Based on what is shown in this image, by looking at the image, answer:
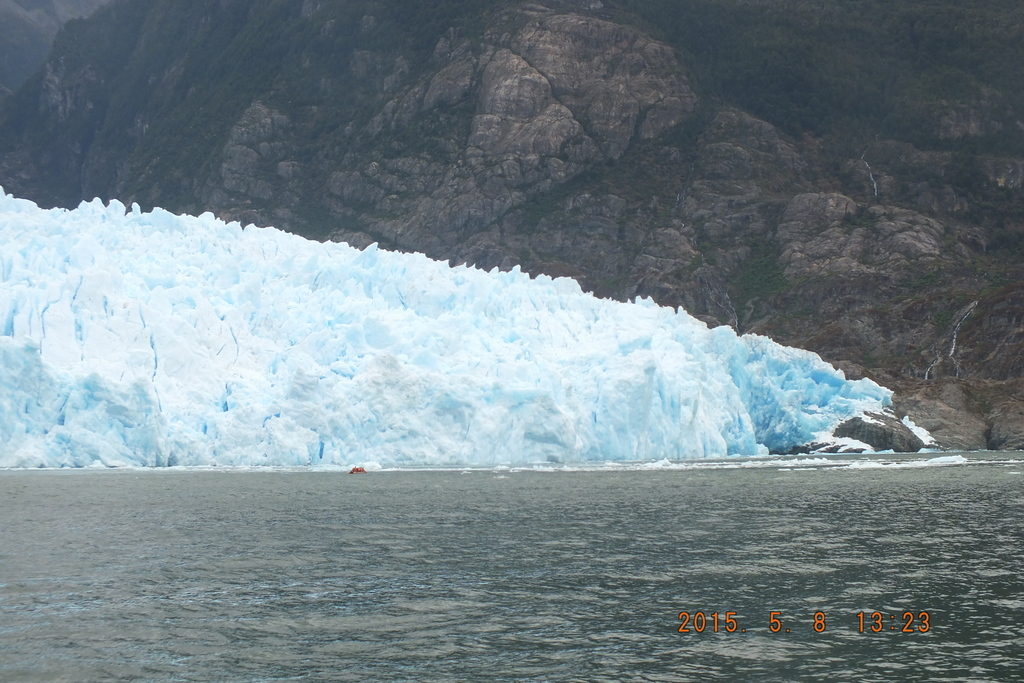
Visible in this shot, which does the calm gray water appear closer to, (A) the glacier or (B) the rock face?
(A) the glacier

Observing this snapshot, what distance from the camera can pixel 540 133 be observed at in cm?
11262

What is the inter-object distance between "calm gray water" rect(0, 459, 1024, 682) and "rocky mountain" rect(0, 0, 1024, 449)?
57577mm

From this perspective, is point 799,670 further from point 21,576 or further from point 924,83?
point 924,83

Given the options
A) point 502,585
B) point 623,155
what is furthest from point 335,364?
point 623,155

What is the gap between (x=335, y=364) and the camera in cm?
4422

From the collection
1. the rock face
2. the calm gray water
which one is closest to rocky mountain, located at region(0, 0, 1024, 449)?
the rock face

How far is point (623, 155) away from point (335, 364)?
7770 cm

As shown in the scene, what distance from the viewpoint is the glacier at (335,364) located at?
4034 cm

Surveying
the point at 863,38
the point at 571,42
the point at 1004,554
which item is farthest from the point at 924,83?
the point at 1004,554

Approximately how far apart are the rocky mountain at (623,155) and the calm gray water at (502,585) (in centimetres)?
5758

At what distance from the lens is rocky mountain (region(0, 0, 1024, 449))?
324 feet

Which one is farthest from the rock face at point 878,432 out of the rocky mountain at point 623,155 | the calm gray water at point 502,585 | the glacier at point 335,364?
the rocky mountain at point 623,155

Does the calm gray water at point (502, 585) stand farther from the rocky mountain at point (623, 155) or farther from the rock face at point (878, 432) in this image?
the rocky mountain at point (623, 155)

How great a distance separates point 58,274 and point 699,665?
37.0 m
